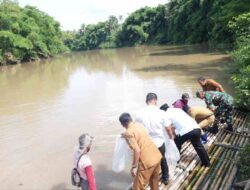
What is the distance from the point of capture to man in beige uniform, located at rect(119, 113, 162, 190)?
4.54 meters

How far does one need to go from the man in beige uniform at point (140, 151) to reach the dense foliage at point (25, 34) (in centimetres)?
3996

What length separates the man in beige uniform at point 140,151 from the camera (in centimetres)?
454

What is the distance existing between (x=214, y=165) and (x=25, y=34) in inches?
1781

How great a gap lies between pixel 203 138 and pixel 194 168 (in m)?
1.19

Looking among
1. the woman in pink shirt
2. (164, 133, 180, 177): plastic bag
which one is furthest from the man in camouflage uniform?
the woman in pink shirt

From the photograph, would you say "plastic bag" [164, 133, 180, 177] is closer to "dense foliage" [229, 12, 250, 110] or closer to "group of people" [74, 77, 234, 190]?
"group of people" [74, 77, 234, 190]

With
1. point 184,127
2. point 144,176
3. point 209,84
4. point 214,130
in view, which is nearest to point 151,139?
point 144,176

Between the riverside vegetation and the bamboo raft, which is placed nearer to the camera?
the bamboo raft

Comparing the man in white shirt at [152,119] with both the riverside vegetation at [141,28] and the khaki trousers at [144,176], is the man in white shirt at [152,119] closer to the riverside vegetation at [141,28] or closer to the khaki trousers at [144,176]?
the khaki trousers at [144,176]

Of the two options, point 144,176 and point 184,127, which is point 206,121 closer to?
point 184,127

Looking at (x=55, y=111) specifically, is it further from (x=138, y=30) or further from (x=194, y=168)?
(x=138, y=30)

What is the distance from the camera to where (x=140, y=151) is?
15.1ft

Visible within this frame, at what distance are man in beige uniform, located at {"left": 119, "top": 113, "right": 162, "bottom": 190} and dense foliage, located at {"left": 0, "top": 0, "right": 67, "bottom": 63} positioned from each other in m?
40.0

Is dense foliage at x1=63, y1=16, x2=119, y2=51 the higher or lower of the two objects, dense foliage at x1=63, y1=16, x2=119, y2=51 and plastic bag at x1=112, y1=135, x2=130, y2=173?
the lower
